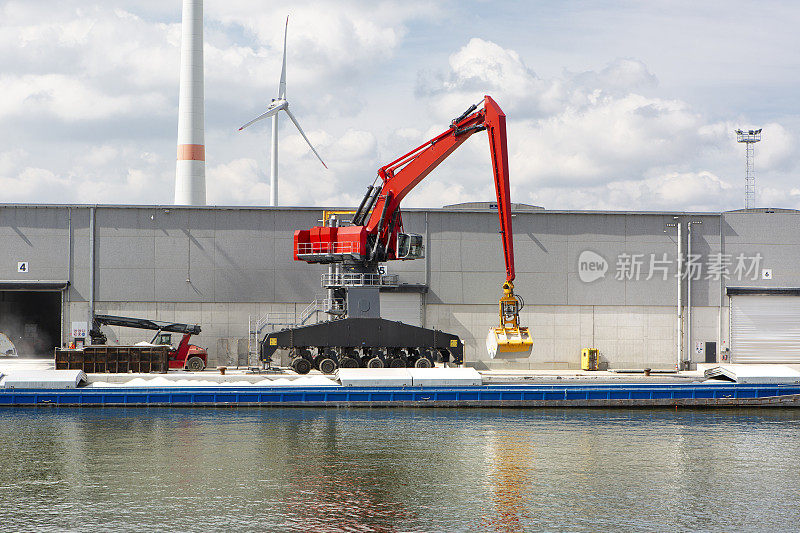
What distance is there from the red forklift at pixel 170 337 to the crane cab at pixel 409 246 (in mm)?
10826

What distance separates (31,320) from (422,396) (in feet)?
104

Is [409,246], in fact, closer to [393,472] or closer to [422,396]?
[422,396]

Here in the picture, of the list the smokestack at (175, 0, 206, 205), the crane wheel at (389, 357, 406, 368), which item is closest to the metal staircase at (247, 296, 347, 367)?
the crane wheel at (389, 357, 406, 368)

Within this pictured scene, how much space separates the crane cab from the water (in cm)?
1052

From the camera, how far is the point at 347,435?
96.9ft

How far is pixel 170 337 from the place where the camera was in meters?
43.5

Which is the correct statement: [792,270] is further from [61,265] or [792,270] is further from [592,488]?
[61,265]

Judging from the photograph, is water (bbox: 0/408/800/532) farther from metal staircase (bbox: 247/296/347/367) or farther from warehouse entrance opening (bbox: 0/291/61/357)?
warehouse entrance opening (bbox: 0/291/61/357)

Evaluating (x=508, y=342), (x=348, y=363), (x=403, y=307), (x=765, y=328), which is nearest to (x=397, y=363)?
(x=348, y=363)

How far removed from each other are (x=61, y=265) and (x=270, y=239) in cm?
1091

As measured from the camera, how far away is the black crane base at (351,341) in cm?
4081

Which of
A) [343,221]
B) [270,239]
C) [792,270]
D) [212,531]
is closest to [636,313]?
[792,270]

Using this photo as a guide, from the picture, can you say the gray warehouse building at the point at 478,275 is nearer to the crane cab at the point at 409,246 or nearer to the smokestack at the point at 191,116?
the crane cab at the point at 409,246

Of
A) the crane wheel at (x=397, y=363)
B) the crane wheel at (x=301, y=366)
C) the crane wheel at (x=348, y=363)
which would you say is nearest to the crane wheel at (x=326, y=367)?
the crane wheel at (x=348, y=363)
